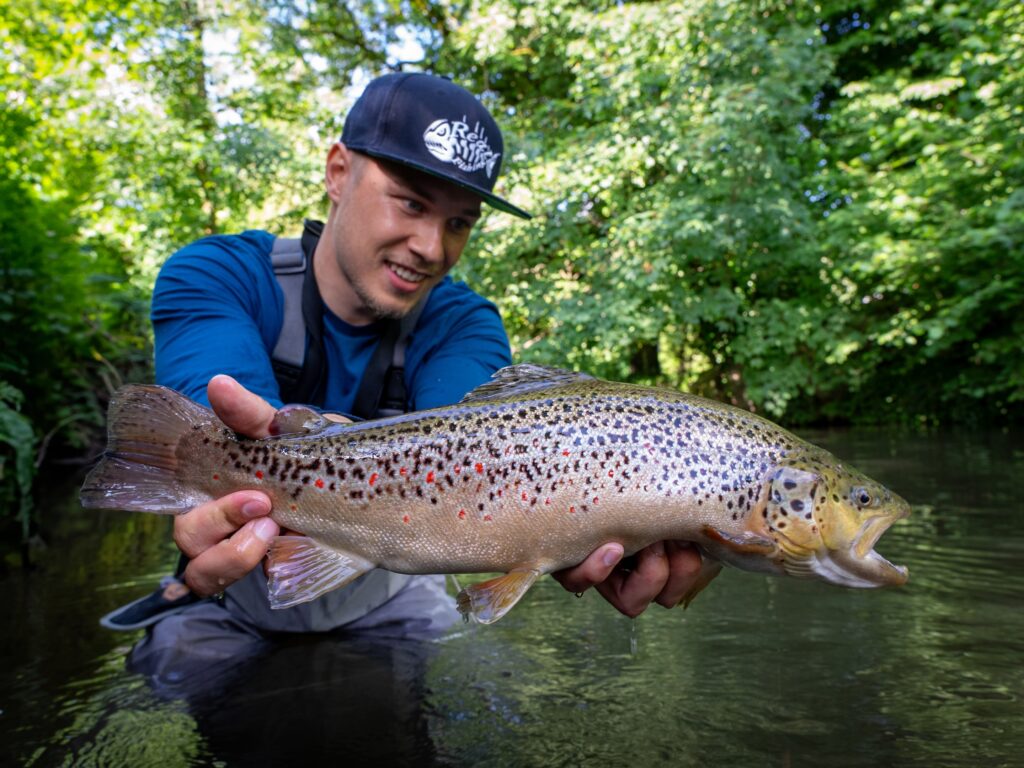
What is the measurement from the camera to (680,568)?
8.00 feet

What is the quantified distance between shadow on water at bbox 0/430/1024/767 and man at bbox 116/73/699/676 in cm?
53

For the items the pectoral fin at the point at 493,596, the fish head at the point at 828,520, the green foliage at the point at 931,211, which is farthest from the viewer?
the green foliage at the point at 931,211

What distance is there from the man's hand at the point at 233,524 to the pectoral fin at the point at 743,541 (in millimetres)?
1223

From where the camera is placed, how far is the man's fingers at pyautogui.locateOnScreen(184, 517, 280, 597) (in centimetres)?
209

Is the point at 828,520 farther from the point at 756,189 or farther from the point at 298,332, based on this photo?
the point at 756,189

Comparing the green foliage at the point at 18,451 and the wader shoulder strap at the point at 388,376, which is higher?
the wader shoulder strap at the point at 388,376

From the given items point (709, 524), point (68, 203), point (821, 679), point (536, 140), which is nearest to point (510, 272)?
point (536, 140)

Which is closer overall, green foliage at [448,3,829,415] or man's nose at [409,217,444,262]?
man's nose at [409,217,444,262]

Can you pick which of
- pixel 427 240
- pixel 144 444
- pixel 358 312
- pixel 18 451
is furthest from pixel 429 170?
pixel 18 451

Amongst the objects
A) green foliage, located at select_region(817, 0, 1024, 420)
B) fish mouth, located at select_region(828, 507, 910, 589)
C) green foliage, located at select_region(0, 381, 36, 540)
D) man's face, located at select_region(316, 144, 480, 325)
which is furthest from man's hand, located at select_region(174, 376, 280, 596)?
green foliage, located at select_region(817, 0, 1024, 420)

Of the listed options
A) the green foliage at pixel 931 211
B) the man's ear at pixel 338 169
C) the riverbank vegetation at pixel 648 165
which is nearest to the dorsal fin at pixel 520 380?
the man's ear at pixel 338 169

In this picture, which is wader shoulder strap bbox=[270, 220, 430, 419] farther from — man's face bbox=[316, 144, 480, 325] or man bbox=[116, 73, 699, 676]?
man's face bbox=[316, 144, 480, 325]

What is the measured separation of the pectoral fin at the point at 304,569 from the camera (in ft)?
6.92

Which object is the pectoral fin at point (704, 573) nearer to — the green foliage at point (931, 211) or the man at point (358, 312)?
the man at point (358, 312)
